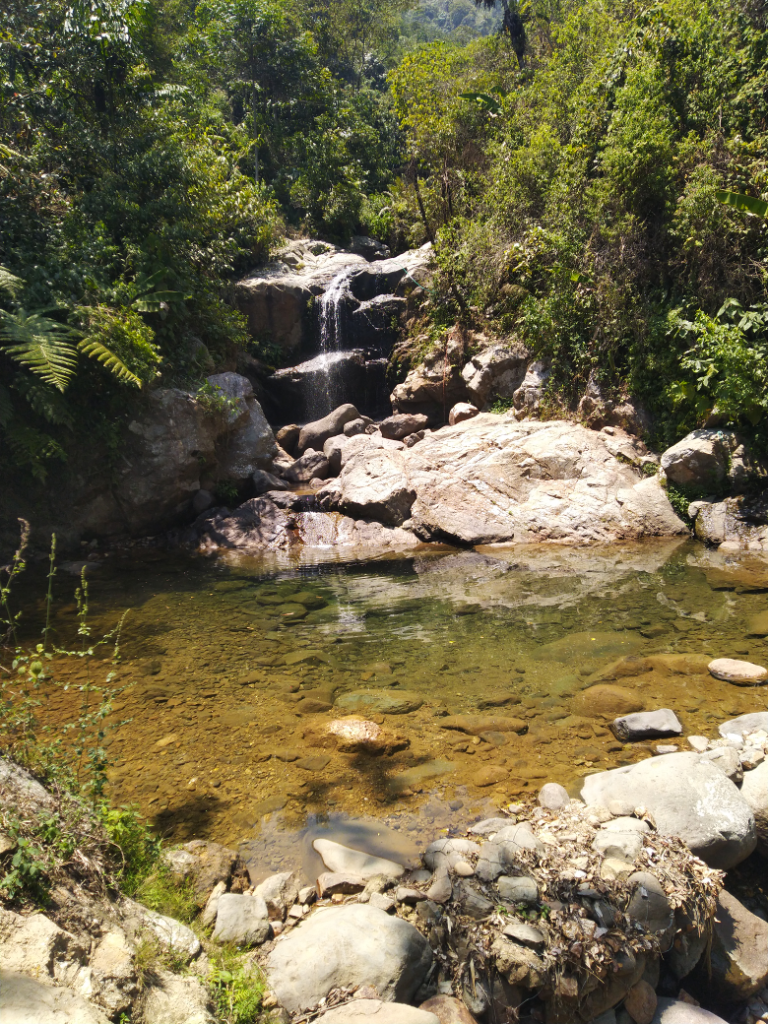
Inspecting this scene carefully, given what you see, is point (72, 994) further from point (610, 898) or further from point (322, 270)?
point (322, 270)

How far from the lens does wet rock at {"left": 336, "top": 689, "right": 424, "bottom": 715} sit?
14.7 ft

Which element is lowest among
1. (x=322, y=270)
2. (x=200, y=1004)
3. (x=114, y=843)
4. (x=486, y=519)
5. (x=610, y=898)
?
(x=486, y=519)

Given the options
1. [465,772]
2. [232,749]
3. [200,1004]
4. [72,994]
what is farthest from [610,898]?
[232,749]

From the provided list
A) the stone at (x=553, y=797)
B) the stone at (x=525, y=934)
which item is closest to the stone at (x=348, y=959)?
the stone at (x=525, y=934)

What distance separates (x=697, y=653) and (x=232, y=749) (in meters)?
3.92

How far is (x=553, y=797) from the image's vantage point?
333cm

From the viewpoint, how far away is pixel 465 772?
3.71 m

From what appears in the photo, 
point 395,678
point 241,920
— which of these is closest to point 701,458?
point 395,678

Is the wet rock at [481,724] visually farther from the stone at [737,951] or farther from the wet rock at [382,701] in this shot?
the stone at [737,951]

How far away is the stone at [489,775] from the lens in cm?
360

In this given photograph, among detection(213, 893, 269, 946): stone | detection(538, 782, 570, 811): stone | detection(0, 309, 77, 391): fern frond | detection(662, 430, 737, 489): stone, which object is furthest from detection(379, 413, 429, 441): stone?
detection(213, 893, 269, 946): stone

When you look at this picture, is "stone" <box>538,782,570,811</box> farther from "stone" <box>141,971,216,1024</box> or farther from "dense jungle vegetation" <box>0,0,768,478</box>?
"dense jungle vegetation" <box>0,0,768,478</box>

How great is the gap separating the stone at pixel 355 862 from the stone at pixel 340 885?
0.16ft

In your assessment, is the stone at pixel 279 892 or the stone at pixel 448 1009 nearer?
the stone at pixel 448 1009
